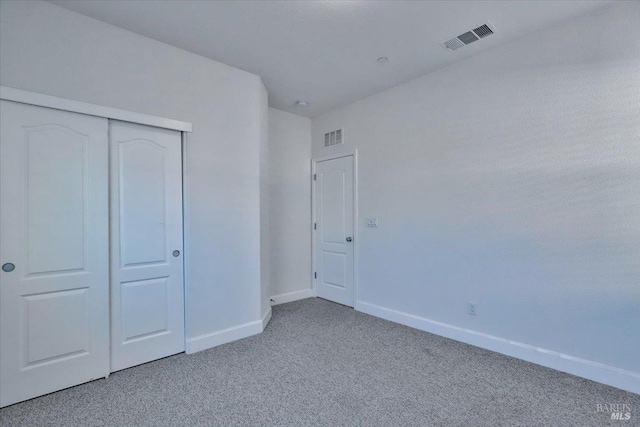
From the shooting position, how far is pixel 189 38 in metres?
2.72

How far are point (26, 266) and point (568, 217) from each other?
4.26 meters

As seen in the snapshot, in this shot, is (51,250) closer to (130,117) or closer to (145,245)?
(145,245)

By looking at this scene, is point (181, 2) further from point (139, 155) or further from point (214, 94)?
point (139, 155)

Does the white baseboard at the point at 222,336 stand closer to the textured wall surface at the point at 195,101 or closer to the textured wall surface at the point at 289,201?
the textured wall surface at the point at 195,101

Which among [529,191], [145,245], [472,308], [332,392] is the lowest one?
[332,392]

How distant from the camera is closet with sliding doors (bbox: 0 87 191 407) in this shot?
6.96 ft

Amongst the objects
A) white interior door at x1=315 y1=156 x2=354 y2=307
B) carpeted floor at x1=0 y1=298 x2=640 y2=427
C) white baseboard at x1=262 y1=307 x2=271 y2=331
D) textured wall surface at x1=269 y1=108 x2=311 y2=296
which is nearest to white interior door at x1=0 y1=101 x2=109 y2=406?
carpeted floor at x1=0 y1=298 x2=640 y2=427

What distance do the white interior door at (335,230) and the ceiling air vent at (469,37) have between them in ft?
6.04

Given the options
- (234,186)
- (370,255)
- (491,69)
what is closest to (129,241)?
(234,186)

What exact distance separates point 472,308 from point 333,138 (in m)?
2.93

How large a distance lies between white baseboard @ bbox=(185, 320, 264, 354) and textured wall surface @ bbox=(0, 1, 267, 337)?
2.3 inches

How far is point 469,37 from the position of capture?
2717 mm

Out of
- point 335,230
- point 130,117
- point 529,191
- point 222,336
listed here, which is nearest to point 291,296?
point 335,230

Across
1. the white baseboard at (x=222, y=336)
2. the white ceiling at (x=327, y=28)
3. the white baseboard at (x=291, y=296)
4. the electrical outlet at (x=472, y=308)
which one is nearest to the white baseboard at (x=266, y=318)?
the white baseboard at (x=222, y=336)
